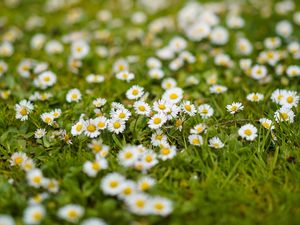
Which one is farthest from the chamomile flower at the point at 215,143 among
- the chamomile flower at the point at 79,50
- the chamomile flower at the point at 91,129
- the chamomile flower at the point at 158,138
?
the chamomile flower at the point at 79,50

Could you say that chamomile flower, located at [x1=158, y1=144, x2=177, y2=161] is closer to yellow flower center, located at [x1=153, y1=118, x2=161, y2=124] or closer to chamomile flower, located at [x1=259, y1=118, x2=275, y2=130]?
yellow flower center, located at [x1=153, y1=118, x2=161, y2=124]

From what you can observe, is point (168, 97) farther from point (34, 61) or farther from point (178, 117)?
point (34, 61)

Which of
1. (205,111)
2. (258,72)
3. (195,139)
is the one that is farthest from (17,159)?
(258,72)

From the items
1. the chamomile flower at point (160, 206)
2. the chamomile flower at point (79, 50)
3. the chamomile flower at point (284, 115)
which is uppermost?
the chamomile flower at point (79, 50)

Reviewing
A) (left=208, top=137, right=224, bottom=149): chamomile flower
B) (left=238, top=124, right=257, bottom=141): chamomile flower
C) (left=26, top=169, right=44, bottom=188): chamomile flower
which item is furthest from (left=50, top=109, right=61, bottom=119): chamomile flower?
(left=238, top=124, right=257, bottom=141): chamomile flower

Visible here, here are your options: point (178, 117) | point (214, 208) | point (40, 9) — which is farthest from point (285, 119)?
point (40, 9)

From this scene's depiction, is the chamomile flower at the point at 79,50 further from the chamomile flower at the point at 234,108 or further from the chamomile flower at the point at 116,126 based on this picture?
the chamomile flower at the point at 234,108

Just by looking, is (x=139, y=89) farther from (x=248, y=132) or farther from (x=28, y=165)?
(x=28, y=165)
